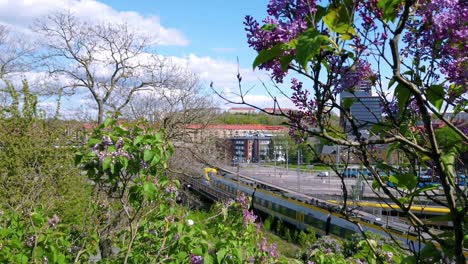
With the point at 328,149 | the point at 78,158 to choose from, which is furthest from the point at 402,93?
the point at 78,158

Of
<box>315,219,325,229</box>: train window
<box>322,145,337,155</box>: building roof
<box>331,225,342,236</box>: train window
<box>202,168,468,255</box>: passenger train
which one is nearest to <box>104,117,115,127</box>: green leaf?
<box>322,145,337,155</box>: building roof

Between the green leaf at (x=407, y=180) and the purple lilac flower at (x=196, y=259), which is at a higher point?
the green leaf at (x=407, y=180)

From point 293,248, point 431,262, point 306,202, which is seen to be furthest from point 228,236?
point 306,202

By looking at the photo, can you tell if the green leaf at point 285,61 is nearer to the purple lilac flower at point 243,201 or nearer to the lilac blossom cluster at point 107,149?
the lilac blossom cluster at point 107,149

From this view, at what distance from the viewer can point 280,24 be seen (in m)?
1.14

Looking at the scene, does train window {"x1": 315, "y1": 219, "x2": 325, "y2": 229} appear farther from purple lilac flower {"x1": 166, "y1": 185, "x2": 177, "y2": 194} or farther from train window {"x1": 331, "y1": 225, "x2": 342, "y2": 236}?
purple lilac flower {"x1": 166, "y1": 185, "x2": 177, "y2": 194}

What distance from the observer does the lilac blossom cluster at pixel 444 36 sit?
1.16 metres

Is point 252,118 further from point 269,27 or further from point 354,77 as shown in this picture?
point 269,27

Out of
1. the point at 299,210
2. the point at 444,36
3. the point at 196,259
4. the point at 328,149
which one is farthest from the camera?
the point at 299,210

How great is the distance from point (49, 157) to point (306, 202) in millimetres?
14360

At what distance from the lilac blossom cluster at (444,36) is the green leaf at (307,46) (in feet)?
1.45

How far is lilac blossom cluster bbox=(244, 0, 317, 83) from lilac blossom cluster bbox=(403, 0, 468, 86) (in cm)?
33

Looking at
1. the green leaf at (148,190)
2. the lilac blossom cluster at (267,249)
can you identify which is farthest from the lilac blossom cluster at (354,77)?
the lilac blossom cluster at (267,249)

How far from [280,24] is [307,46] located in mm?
264
